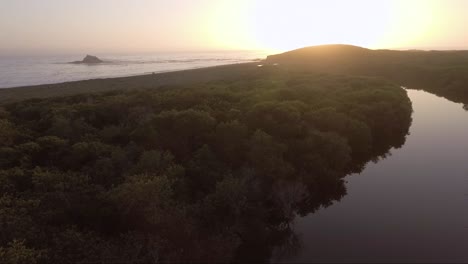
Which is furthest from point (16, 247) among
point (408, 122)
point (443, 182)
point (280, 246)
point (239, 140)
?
point (408, 122)

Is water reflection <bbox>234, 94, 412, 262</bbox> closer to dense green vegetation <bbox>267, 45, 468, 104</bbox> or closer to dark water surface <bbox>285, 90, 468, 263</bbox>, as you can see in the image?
dark water surface <bbox>285, 90, 468, 263</bbox>

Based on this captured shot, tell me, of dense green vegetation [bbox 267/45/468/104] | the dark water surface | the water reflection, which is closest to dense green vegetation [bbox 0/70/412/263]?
the water reflection

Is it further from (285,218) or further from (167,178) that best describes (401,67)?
(167,178)

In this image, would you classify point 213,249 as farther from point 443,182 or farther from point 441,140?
point 441,140

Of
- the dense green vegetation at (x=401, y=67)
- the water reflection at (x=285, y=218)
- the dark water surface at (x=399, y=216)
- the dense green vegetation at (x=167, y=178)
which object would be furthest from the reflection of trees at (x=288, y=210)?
the dense green vegetation at (x=401, y=67)

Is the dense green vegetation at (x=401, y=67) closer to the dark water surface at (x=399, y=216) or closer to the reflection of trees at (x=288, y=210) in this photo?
the dark water surface at (x=399, y=216)

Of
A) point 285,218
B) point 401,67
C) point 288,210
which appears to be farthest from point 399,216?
point 401,67
